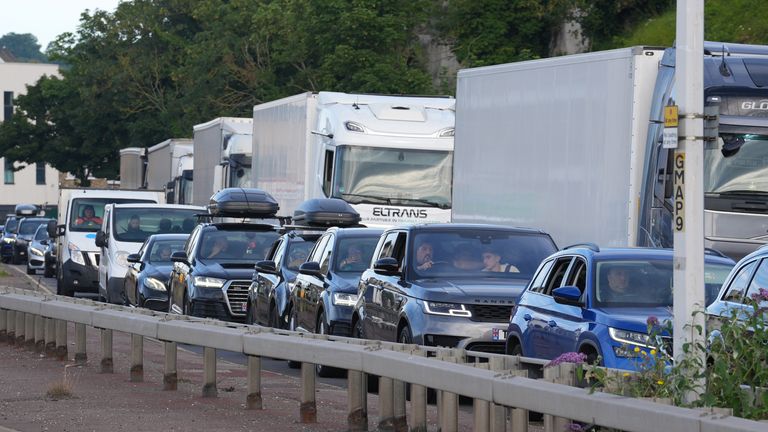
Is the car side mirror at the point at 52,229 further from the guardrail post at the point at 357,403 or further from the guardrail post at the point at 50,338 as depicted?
the guardrail post at the point at 357,403

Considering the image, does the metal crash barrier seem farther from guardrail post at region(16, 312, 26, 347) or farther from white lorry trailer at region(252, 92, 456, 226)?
white lorry trailer at region(252, 92, 456, 226)

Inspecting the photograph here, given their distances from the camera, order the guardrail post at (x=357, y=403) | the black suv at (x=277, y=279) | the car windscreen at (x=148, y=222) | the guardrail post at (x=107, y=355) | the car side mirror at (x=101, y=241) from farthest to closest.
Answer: the car windscreen at (x=148, y=222), the car side mirror at (x=101, y=241), the black suv at (x=277, y=279), the guardrail post at (x=107, y=355), the guardrail post at (x=357, y=403)

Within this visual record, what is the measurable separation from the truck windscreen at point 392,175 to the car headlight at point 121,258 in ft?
17.2

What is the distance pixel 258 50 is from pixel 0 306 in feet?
158

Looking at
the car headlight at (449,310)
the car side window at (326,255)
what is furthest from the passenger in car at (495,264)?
the car side window at (326,255)

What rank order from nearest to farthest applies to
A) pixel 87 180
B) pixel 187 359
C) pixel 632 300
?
pixel 632 300
pixel 187 359
pixel 87 180

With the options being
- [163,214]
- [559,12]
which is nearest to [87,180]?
[559,12]

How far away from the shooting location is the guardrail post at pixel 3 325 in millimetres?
18922

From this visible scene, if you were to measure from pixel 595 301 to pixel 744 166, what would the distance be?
17.6 ft

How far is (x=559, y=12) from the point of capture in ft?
174

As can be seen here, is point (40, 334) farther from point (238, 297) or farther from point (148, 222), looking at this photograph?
point (148, 222)

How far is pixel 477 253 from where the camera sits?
1641 cm

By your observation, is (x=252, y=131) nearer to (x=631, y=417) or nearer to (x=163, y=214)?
(x=163, y=214)

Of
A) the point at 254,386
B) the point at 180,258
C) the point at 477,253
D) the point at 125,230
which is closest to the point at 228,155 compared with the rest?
the point at 125,230
